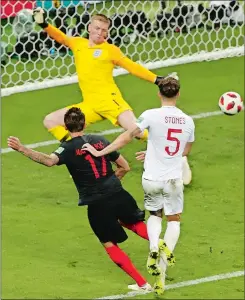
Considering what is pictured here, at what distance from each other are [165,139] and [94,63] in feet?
10.8

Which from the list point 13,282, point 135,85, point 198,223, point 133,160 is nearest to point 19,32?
point 135,85

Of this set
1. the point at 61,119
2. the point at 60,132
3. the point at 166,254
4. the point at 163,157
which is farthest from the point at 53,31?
the point at 166,254

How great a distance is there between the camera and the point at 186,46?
19.8 meters

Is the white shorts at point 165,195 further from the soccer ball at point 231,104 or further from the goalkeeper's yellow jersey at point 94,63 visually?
the goalkeeper's yellow jersey at point 94,63

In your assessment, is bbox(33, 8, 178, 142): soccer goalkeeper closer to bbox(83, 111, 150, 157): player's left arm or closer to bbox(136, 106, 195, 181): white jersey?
bbox(136, 106, 195, 181): white jersey

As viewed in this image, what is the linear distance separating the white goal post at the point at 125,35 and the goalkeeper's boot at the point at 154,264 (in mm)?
6072

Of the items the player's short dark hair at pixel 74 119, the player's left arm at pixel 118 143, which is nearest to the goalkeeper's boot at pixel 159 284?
the player's left arm at pixel 118 143

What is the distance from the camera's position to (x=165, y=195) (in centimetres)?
1277

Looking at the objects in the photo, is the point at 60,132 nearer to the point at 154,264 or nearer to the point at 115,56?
the point at 115,56

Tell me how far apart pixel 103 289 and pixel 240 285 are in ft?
4.41

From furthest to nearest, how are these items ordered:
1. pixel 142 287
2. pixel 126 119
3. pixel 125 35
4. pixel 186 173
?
1. pixel 125 35
2. pixel 186 173
3. pixel 126 119
4. pixel 142 287

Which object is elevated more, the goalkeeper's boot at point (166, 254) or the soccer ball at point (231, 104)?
the soccer ball at point (231, 104)

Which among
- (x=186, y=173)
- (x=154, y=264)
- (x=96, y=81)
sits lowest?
(x=154, y=264)

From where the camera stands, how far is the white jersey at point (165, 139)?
488 inches
